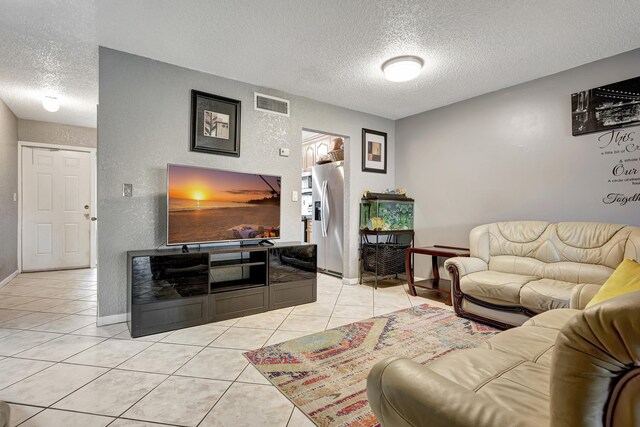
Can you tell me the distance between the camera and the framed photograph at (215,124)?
3.18 meters

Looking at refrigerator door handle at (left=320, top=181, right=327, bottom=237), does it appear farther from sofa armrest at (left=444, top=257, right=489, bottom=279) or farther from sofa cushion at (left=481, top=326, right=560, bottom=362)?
sofa cushion at (left=481, top=326, right=560, bottom=362)

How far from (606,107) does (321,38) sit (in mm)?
2732

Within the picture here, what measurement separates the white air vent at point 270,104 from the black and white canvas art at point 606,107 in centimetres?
305

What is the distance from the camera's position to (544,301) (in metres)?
2.40

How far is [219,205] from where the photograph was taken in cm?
306

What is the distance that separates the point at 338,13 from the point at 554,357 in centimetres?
246

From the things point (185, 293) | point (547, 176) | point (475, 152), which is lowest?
point (185, 293)

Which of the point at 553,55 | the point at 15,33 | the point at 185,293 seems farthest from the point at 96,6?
the point at 553,55

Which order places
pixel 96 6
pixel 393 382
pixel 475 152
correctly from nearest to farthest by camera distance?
pixel 393 382, pixel 96 6, pixel 475 152

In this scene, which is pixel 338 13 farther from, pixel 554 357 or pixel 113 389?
pixel 113 389

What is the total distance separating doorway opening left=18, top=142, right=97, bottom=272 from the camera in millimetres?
4949

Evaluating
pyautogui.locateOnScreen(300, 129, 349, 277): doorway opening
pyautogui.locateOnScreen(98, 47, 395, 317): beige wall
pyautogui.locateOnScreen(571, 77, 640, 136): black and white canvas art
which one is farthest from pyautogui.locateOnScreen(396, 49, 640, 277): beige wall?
pyautogui.locateOnScreen(98, 47, 395, 317): beige wall

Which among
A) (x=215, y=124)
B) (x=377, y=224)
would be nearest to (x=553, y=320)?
(x=377, y=224)

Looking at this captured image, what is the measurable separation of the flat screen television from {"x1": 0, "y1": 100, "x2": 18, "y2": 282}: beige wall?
3.27m
